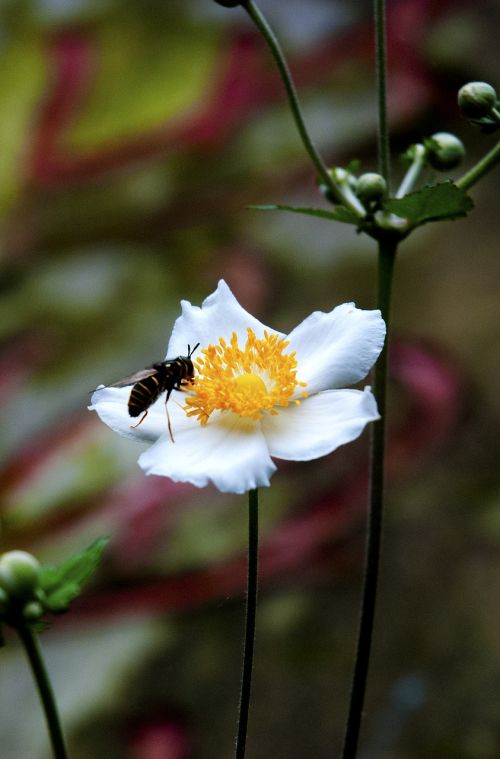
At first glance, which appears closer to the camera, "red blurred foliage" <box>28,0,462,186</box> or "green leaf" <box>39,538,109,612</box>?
"green leaf" <box>39,538,109,612</box>

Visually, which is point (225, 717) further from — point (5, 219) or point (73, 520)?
point (5, 219)

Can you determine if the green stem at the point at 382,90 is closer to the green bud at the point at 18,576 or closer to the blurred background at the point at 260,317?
the green bud at the point at 18,576

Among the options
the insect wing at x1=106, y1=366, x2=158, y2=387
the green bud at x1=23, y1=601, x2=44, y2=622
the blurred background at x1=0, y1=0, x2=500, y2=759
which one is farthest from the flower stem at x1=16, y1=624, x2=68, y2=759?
the blurred background at x1=0, y1=0, x2=500, y2=759

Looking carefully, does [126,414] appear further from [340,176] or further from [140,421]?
[340,176]

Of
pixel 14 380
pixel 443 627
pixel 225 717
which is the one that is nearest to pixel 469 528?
pixel 443 627

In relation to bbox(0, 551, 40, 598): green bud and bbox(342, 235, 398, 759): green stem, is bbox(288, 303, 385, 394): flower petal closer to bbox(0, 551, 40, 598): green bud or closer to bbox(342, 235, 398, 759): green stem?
bbox(342, 235, 398, 759): green stem

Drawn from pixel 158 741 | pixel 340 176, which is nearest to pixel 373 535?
pixel 340 176

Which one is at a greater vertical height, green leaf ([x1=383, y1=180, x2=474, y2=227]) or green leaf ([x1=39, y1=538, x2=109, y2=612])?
green leaf ([x1=383, y1=180, x2=474, y2=227])
